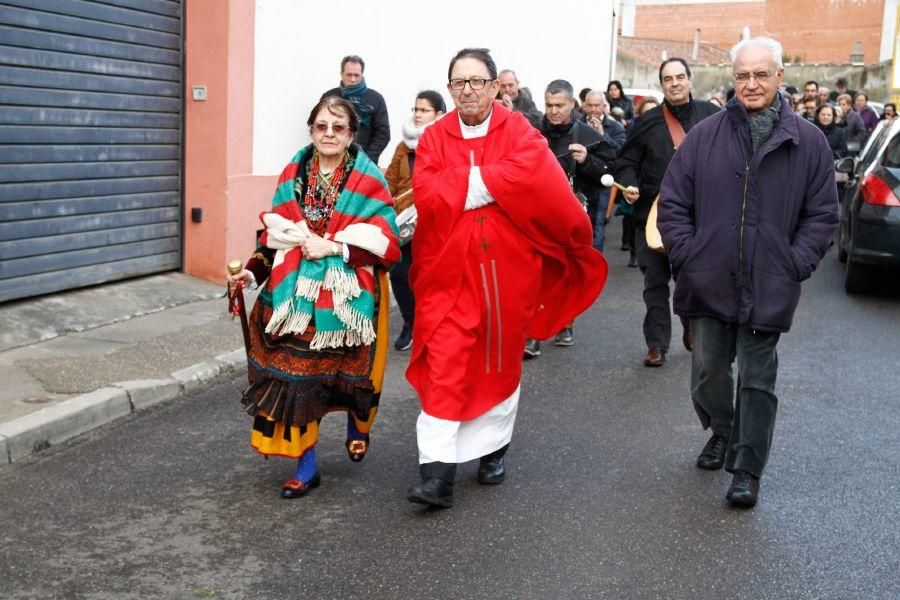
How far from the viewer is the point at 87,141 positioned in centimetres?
933

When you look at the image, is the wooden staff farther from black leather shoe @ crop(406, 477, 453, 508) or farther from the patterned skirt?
black leather shoe @ crop(406, 477, 453, 508)

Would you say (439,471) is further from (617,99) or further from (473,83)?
(617,99)

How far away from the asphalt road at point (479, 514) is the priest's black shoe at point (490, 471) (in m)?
0.06

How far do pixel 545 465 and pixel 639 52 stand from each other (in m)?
48.0

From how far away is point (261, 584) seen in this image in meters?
4.39

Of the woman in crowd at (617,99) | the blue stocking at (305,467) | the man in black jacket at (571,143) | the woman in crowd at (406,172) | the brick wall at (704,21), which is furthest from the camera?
the brick wall at (704,21)

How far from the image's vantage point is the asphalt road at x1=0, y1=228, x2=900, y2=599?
14.6ft

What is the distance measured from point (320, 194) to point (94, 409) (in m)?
2.12

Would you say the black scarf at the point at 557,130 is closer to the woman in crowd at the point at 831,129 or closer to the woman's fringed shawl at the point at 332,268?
the woman's fringed shawl at the point at 332,268

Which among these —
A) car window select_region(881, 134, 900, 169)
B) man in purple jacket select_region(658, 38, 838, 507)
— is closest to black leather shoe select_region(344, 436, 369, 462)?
man in purple jacket select_region(658, 38, 838, 507)

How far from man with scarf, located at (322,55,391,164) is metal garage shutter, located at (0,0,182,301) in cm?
166

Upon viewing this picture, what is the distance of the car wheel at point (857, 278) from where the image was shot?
38.0 feet

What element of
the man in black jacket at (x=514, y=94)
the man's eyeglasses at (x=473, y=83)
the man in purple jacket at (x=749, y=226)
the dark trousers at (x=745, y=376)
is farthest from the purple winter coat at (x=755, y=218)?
the man in black jacket at (x=514, y=94)

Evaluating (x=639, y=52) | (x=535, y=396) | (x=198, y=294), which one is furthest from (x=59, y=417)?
(x=639, y=52)
